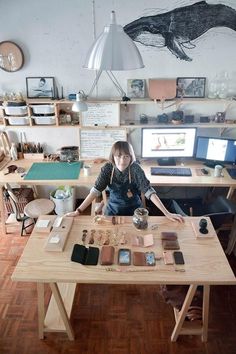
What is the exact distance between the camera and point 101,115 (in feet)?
12.3

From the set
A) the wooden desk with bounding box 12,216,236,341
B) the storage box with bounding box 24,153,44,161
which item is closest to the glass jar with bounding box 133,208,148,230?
the wooden desk with bounding box 12,216,236,341

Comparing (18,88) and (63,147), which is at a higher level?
(18,88)

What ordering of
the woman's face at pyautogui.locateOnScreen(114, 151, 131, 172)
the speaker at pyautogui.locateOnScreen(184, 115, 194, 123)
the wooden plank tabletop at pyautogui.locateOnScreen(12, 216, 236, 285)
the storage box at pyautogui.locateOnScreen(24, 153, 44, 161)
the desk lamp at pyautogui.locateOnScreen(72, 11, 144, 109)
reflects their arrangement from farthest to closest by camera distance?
the storage box at pyautogui.locateOnScreen(24, 153, 44, 161), the speaker at pyautogui.locateOnScreen(184, 115, 194, 123), the woman's face at pyautogui.locateOnScreen(114, 151, 131, 172), the wooden plank tabletop at pyautogui.locateOnScreen(12, 216, 236, 285), the desk lamp at pyautogui.locateOnScreen(72, 11, 144, 109)

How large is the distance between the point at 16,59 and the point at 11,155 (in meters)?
1.11

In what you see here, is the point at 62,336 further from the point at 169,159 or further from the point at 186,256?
the point at 169,159

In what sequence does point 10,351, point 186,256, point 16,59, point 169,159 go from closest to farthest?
point 186,256 → point 10,351 → point 16,59 → point 169,159

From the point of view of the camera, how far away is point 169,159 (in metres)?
3.88

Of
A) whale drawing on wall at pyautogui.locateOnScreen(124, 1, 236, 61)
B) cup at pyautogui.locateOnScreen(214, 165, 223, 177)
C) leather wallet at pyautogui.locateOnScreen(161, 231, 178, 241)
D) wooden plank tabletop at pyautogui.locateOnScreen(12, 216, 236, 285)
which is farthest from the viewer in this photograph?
cup at pyautogui.locateOnScreen(214, 165, 223, 177)

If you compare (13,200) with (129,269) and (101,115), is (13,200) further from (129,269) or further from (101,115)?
(129,269)

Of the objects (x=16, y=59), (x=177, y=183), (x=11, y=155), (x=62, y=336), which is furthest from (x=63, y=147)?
(x=62, y=336)

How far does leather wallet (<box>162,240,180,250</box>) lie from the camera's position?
2.25 metres

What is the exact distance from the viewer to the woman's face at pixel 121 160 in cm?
266

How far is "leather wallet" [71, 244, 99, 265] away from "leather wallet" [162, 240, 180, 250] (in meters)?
0.47

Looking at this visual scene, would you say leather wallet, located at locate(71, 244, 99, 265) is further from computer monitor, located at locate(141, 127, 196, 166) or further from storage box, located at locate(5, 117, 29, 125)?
storage box, located at locate(5, 117, 29, 125)
